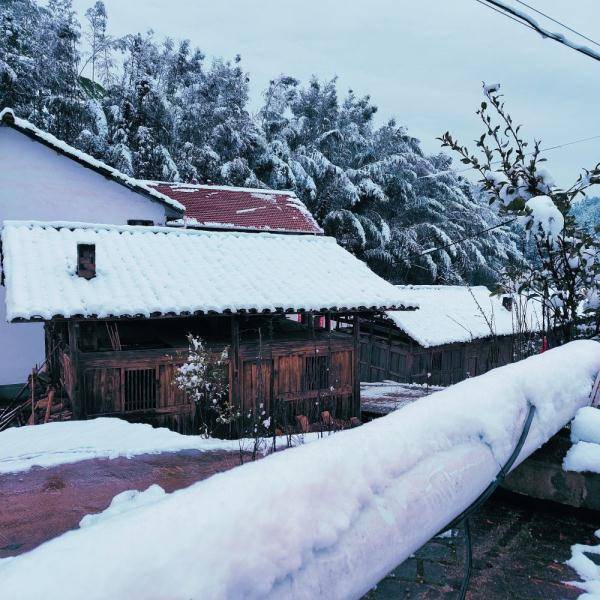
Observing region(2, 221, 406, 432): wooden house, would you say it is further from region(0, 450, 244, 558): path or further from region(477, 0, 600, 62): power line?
region(477, 0, 600, 62): power line

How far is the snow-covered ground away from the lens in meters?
5.36

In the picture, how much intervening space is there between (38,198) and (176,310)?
24.9 feet

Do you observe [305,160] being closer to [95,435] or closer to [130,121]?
[130,121]

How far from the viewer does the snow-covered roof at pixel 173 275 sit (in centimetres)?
779

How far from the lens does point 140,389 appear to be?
27.8 feet

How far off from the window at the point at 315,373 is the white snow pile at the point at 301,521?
8.02 metres

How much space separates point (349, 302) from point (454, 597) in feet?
25.2

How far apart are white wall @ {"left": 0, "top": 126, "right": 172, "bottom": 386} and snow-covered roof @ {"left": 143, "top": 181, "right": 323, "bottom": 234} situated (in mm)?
3381

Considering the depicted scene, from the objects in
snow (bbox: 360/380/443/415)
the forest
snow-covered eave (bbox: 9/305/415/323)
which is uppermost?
the forest

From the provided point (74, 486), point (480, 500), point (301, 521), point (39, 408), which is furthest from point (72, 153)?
point (301, 521)

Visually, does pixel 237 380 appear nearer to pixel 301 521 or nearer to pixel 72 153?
pixel 301 521

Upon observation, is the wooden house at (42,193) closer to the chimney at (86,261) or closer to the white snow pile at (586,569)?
the chimney at (86,261)

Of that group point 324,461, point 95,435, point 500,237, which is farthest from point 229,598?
point 500,237

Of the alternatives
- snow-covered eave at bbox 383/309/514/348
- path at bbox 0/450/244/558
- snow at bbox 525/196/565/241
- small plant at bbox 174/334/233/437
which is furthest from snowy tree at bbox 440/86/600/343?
snow-covered eave at bbox 383/309/514/348
